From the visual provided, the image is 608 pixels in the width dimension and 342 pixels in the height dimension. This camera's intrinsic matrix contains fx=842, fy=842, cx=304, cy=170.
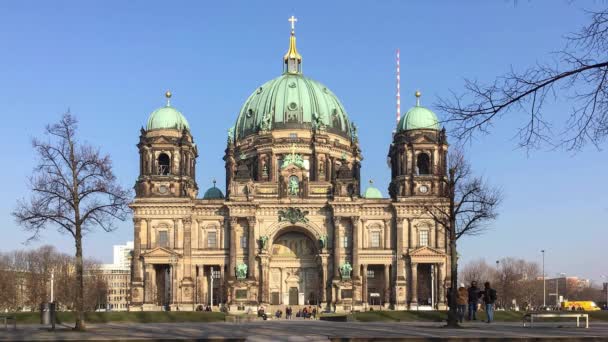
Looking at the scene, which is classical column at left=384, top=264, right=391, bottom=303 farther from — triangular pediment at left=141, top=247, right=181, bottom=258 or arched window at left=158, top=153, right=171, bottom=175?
arched window at left=158, top=153, right=171, bottom=175

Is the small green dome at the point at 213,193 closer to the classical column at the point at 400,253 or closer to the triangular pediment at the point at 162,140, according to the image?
the triangular pediment at the point at 162,140

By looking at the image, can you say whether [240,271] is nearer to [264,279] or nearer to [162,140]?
[264,279]

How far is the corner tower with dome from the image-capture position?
100938 millimetres

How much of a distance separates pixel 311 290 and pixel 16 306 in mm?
59854

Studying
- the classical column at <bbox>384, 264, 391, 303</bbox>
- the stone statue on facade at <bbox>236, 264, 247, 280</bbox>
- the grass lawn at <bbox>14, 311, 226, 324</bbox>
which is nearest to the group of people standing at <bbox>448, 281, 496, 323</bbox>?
the grass lawn at <bbox>14, 311, 226, 324</bbox>

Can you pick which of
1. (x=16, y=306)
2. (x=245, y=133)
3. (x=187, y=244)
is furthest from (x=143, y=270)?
(x=16, y=306)

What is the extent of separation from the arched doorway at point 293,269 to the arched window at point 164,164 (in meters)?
16.4

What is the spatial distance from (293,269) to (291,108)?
24.1 metres

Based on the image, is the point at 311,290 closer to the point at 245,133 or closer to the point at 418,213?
the point at 418,213

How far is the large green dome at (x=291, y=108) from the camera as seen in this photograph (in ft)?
388

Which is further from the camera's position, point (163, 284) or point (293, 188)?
point (163, 284)

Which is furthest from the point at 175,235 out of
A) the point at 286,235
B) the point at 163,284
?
the point at 286,235

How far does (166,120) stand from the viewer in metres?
108

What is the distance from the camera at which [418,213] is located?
4060 inches
